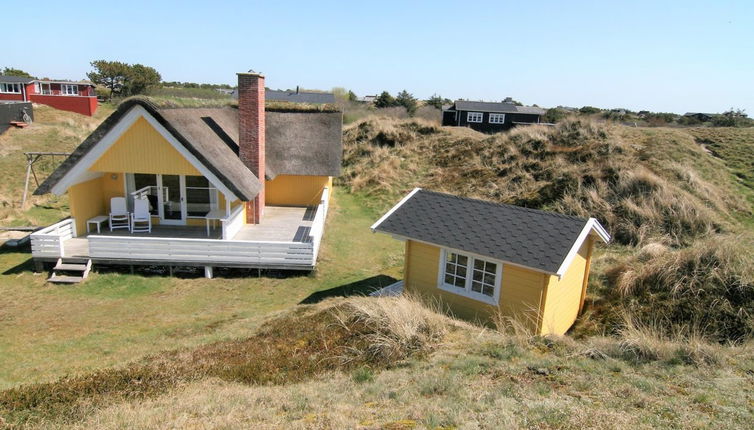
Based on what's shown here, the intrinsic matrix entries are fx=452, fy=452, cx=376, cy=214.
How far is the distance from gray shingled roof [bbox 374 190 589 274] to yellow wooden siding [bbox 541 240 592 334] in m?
0.68

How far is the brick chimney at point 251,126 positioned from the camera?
16000 millimetres

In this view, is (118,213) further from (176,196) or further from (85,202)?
(176,196)

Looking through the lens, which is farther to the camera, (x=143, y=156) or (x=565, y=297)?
(x=143, y=156)

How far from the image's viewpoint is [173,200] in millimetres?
15859

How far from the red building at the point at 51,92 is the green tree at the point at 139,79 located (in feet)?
42.0

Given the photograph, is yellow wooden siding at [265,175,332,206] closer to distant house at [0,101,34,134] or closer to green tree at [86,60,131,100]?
distant house at [0,101,34,134]

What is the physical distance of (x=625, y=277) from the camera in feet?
37.5

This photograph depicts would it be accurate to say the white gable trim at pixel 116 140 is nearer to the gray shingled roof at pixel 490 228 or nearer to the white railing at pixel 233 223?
the white railing at pixel 233 223

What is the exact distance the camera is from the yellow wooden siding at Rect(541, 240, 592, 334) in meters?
9.42

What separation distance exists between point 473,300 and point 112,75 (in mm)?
68612

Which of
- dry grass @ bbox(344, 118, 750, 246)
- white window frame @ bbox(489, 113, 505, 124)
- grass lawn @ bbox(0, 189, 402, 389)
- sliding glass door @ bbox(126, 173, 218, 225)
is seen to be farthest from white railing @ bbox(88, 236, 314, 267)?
white window frame @ bbox(489, 113, 505, 124)

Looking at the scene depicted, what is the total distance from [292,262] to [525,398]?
937 cm

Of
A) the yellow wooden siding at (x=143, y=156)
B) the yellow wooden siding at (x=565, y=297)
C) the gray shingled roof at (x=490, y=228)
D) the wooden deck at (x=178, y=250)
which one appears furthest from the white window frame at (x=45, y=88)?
the yellow wooden siding at (x=565, y=297)

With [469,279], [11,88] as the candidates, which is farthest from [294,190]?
[11,88]
